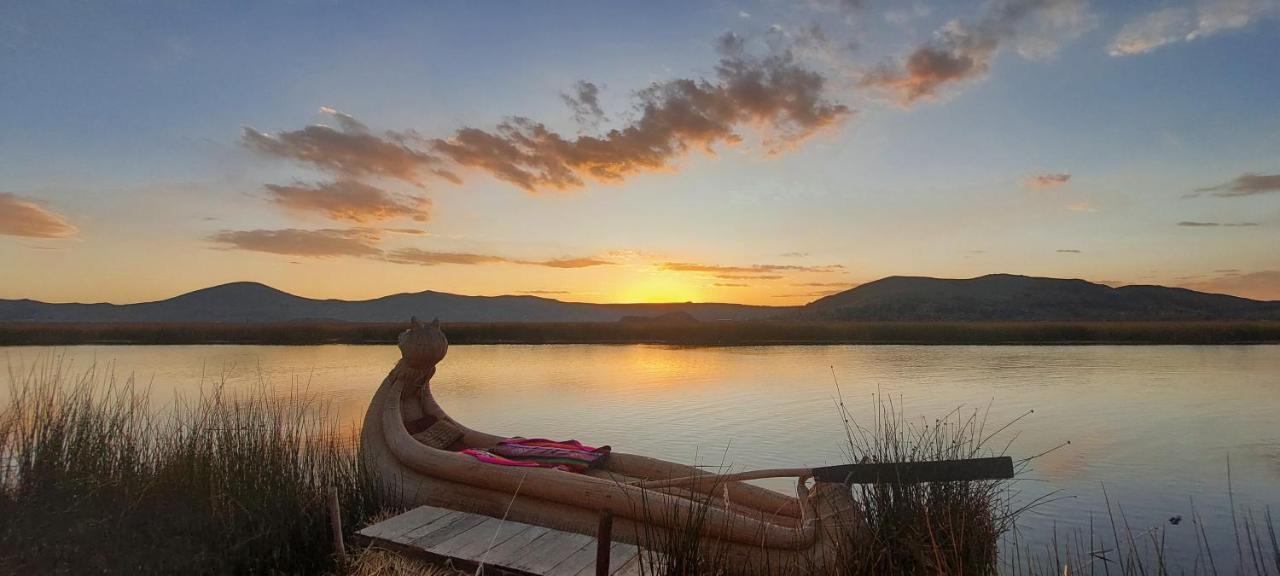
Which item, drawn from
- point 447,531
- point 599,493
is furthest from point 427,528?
point 599,493

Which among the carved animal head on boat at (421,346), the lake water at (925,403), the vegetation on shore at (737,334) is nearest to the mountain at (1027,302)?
the vegetation on shore at (737,334)

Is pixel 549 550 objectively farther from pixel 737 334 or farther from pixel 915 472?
pixel 737 334

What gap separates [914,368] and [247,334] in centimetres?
3646

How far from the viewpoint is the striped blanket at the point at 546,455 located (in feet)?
15.9

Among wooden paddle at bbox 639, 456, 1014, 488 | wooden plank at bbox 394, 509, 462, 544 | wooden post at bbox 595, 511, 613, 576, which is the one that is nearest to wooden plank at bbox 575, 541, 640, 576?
wooden paddle at bbox 639, 456, 1014, 488

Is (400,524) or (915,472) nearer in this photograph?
(915,472)

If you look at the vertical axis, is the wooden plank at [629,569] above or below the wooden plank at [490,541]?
above

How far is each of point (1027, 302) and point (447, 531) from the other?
10709cm

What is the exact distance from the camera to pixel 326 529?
4.63m

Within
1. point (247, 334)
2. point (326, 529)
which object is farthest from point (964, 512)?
point (247, 334)

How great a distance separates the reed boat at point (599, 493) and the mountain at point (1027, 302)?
82.5m

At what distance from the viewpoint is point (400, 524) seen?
4.11 m

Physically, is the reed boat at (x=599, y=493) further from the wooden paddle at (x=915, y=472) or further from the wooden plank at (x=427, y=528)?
the wooden plank at (x=427, y=528)

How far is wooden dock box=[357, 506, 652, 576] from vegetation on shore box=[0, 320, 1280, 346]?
1166 inches
